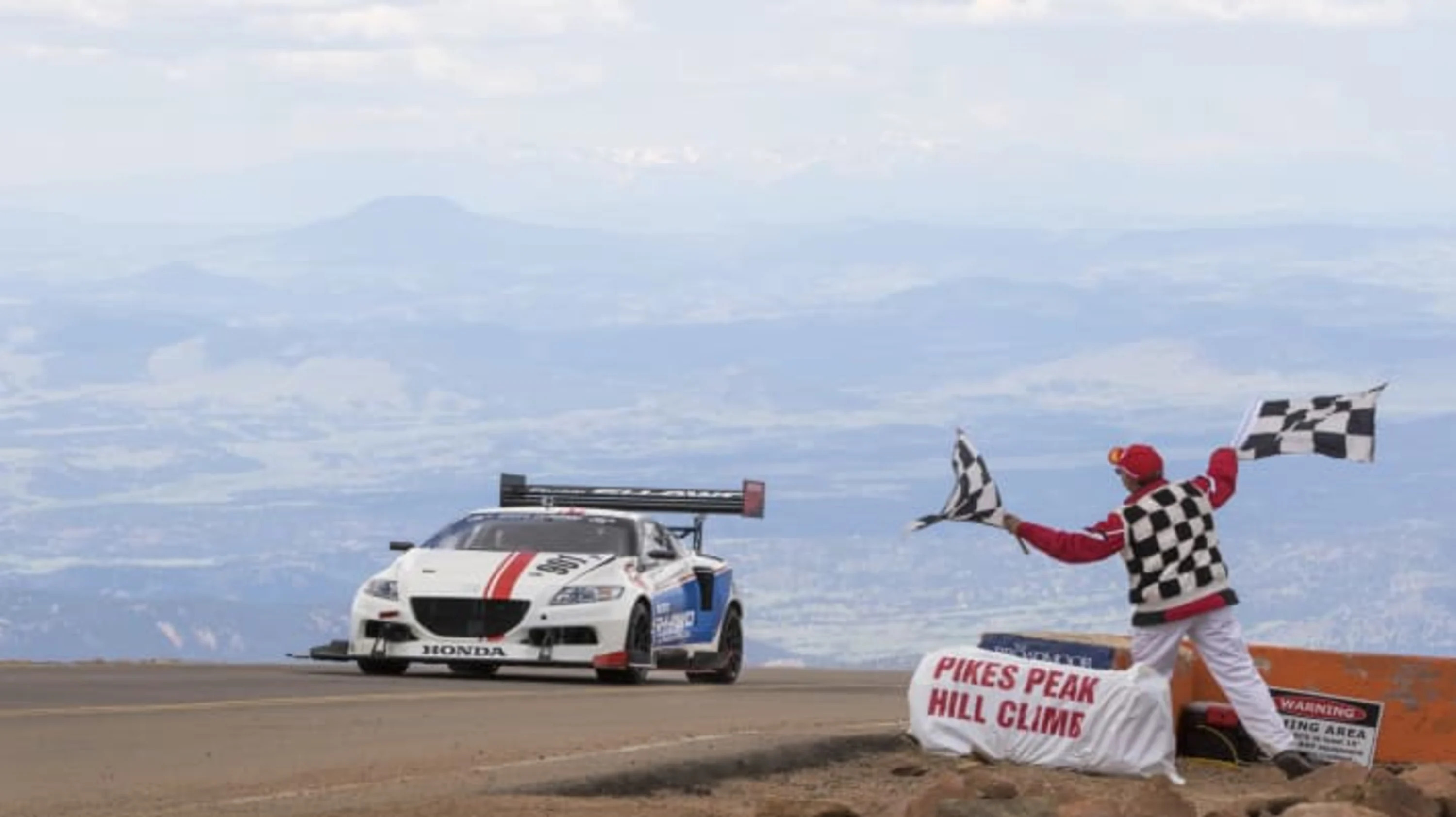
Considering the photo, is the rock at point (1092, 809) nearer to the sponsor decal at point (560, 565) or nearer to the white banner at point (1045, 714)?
the white banner at point (1045, 714)

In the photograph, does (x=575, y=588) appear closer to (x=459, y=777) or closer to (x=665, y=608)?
(x=665, y=608)

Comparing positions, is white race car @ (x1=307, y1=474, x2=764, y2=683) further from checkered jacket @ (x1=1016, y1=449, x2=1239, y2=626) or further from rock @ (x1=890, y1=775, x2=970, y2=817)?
rock @ (x1=890, y1=775, x2=970, y2=817)

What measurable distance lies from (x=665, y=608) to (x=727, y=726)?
654 centimetres

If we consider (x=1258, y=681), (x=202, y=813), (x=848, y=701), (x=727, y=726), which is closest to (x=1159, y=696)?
(x=1258, y=681)

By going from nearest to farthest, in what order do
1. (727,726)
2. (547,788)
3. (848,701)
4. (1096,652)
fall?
1. (547,788)
2. (1096,652)
3. (727,726)
4. (848,701)

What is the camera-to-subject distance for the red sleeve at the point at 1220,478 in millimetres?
18000

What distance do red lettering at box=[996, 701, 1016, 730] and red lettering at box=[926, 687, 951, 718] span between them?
45 centimetres

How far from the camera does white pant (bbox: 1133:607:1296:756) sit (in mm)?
17719

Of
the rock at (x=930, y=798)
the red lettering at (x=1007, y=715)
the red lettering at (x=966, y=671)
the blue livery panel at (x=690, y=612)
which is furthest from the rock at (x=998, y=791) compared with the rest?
the blue livery panel at (x=690, y=612)

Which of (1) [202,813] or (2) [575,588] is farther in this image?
(2) [575,588]

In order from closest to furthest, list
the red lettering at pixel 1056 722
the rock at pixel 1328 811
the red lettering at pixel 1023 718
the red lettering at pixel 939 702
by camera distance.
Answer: the rock at pixel 1328 811 → the red lettering at pixel 1056 722 → the red lettering at pixel 1023 718 → the red lettering at pixel 939 702

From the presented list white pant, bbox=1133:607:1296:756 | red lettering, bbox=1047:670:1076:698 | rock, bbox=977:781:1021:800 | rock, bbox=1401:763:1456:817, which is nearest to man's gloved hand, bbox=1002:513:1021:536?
white pant, bbox=1133:607:1296:756

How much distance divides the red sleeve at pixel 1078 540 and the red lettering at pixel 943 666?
141 cm

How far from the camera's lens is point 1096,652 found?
19.1 m
